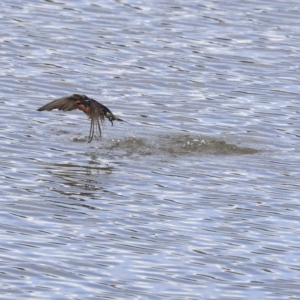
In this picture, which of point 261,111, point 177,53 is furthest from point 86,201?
point 177,53

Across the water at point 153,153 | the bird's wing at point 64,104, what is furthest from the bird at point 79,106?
the water at point 153,153

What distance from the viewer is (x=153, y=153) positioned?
40.7 ft

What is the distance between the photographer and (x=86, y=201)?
10539 mm

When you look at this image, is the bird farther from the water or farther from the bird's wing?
the water

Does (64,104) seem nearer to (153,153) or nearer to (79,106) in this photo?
(79,106)

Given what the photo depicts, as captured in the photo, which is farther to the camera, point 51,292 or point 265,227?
point 265,227

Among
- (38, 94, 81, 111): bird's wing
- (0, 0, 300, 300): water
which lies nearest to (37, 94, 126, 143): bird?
(38, 94, 81, 111): bird's wing

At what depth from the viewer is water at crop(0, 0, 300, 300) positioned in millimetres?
8836

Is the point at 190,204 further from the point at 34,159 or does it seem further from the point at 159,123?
the point at 159,123

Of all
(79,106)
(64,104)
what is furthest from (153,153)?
(64,104)

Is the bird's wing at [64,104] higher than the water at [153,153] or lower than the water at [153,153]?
higher

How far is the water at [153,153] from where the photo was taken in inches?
348

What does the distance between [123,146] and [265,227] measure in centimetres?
311

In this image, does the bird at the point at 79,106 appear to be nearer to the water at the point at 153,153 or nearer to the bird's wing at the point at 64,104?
the bird's wing at the point at 64,104
